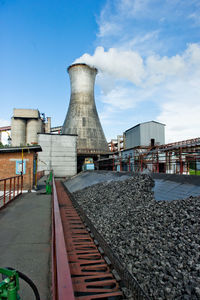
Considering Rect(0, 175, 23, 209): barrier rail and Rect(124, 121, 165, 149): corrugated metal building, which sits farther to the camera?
Rect(124, 121, 165, 149): corrugated metal building

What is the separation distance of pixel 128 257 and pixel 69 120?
38.1 m

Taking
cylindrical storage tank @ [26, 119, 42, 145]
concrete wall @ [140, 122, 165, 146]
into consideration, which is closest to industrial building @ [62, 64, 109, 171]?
concrete wall @ [140, 122, 165, 146]

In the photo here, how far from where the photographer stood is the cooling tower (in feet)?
129

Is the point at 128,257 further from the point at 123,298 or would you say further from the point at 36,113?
the point at 36,113

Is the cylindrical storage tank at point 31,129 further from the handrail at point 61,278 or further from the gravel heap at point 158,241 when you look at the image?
the handrail at point 61,278

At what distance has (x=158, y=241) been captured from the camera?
4.25 m

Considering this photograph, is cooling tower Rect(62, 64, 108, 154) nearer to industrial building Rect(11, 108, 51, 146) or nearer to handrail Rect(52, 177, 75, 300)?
industrial building Rect(11, 108, 51, 146)

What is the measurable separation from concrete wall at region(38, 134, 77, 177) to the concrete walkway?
2172cm

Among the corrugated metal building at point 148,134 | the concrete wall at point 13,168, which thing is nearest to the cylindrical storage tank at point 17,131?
the corrugated metal building at point 148,134

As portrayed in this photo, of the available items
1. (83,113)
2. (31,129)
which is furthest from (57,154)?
(31,129)

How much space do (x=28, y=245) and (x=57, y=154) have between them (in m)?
25.6

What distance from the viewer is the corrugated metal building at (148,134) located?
32.9 meters

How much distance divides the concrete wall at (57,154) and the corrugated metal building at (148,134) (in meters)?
11.3

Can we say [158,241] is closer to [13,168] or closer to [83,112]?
[13,168]
